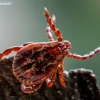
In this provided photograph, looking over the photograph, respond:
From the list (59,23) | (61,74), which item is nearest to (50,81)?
(61,74)

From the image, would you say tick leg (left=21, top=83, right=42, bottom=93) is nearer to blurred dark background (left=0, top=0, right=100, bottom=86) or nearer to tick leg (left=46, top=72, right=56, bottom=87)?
tick leg (left=46, top=72, right=56, bottom=87)

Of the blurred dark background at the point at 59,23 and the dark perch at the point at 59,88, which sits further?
the blurred dark background at the point at 59,23

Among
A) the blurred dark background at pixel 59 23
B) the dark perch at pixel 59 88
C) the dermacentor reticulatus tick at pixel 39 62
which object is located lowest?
the dark perch at pixel 59 88

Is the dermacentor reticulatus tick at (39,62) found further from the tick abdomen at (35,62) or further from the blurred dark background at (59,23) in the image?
the blurred dark background at (59,23)

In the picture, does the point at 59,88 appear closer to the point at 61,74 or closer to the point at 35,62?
the point at 61,74

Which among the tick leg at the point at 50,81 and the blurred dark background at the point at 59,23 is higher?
the blurred dark background at the point at 59,23

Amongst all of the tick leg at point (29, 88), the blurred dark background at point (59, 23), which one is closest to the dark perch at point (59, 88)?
the tick leg at point (29, 88)

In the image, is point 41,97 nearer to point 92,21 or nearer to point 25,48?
point 25,48
